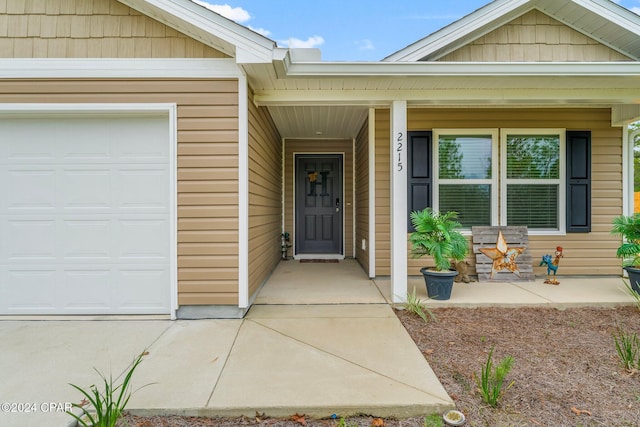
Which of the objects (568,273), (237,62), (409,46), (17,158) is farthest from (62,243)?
(568,273)

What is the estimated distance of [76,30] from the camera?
2893 millimetres

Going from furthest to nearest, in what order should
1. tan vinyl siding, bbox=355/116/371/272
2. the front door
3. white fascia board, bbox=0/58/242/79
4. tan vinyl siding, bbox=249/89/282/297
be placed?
the front door, tan vinyl siding, bbox=355/116/371/272, tan vinyl siding, bbox=249/89/282/297, white fascia board, bbox=0/58/242/79

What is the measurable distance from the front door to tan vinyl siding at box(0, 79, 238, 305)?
3280 millimetres

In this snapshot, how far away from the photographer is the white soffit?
3.46 metres

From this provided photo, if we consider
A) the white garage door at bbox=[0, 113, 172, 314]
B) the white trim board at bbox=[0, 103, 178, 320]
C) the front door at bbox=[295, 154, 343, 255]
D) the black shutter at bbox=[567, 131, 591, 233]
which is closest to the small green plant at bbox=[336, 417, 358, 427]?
the white trim board at bbox=[0, 103, 178, 320]

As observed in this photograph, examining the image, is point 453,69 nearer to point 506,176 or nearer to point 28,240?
point 506,176

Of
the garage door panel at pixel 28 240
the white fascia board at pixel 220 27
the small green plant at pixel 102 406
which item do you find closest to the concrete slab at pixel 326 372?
the small green plant at pixel 102 406

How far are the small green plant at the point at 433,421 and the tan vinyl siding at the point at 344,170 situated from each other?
4.53 m

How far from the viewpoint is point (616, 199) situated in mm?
4273

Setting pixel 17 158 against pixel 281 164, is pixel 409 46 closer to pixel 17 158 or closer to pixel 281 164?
pixel 281 164

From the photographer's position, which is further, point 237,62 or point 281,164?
point 281,164

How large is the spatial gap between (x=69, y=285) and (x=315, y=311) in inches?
92.4

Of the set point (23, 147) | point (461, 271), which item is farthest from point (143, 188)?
point (461, 271)

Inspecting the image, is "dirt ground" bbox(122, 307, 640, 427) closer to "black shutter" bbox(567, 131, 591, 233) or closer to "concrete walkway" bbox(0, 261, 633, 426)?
"concrete walkway" bbox(0, 261, 633, 426)
